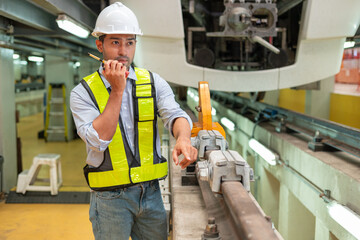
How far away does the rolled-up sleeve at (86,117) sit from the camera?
1.45m

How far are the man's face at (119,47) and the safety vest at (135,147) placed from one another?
112 mm

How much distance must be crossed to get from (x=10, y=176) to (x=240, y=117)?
3.29m

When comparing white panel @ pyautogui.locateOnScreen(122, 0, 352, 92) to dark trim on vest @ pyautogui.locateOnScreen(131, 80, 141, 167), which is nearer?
dark trim on vest @ pyautogui.locateOnScreen(131, 80, 141, 167)

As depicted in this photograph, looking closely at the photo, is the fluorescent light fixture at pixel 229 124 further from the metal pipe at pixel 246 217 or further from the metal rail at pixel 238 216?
the metal pipe at pixel 246 217

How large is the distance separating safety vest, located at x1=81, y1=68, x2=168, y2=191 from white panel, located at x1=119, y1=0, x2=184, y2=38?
1934 mm

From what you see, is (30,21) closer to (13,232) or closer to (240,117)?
(13,232)

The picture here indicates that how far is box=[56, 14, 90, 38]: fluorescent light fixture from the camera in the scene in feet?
11.7

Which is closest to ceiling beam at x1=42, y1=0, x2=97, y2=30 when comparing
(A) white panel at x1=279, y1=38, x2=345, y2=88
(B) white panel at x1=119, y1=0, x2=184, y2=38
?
(B) white panel at x1=119, y1=0, x2=184, y2=38

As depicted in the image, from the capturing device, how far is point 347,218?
2.21 meters

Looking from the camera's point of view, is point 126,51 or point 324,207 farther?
point 324,207

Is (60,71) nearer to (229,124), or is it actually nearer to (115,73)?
(229,124)

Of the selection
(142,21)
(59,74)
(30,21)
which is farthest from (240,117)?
(59,74)

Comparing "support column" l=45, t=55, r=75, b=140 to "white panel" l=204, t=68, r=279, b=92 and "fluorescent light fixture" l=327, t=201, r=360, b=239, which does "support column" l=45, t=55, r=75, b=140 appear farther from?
"fluorescent light fixture" l=327, t=201, r=360, b=239

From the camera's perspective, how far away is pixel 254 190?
4602 mm
